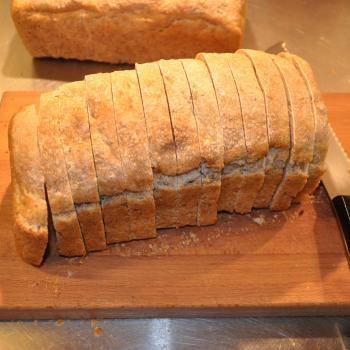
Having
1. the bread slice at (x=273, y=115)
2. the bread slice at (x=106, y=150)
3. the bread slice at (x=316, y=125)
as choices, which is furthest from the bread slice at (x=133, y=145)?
the bread slice at (x=316, y=125)

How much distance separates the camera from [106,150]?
1938 mm

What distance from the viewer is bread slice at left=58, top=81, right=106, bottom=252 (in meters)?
1.92

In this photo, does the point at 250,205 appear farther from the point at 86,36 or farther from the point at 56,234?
the point at 86,36

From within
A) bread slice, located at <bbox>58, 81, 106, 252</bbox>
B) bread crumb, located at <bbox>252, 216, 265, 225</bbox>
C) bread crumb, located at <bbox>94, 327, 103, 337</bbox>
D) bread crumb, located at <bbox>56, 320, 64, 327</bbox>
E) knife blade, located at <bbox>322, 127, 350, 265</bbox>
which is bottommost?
bread crumb, located at <bbox>56, 320, 64, 327</bbox>

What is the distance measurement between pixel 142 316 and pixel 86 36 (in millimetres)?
1868

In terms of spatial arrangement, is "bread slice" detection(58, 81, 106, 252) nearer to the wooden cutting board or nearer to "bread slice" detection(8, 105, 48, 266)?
"bread slice" detection(8, 105, 48, 266)

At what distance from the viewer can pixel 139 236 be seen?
2.25 m

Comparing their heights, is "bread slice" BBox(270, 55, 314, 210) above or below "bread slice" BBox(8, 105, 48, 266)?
above

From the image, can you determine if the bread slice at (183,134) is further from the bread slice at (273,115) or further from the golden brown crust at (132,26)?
the golden brown crust at (132,26)

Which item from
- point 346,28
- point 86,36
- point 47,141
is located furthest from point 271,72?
point 346,28

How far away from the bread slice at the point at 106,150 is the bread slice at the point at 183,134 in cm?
25

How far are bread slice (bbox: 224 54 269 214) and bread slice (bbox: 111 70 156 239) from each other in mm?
453

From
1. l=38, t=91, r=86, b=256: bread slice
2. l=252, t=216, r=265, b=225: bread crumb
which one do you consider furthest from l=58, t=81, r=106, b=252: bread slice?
l=252, t=216, r=265, b=225: bread crumb

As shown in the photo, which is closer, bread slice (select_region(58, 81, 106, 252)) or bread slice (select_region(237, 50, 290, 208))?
bread slice (select_region(58, 81, 106, 252))
